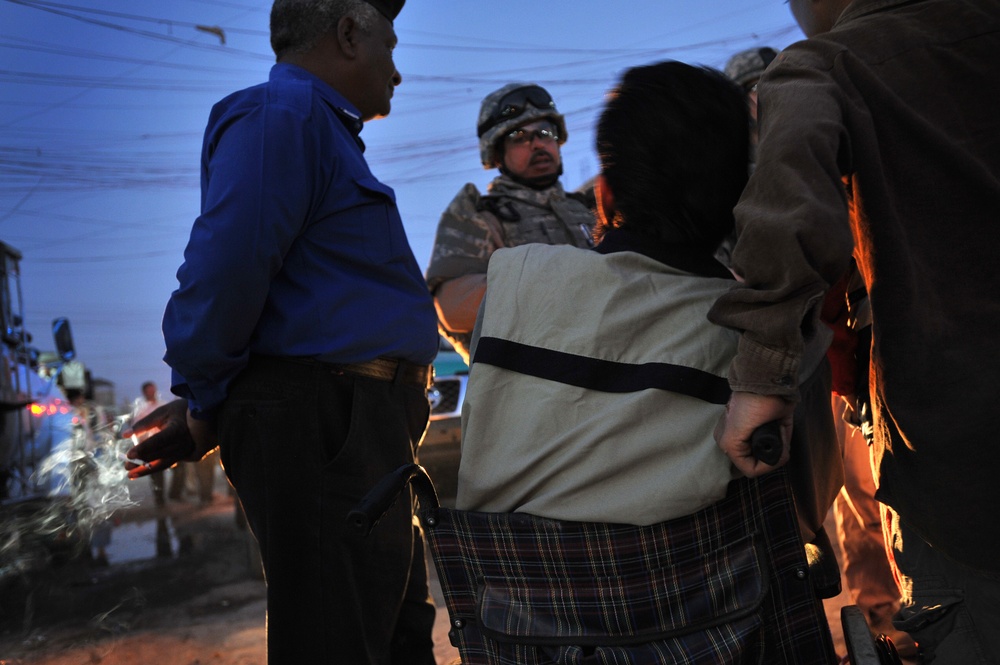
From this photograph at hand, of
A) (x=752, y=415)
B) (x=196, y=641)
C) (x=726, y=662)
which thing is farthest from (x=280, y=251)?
(x=196, y=641)

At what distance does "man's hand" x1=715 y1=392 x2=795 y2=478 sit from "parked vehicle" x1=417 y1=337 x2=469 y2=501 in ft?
17.4

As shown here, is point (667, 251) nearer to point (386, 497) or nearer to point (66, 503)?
point (386, 497)

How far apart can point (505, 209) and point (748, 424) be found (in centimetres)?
243

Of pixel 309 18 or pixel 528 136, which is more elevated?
pixel 309 18

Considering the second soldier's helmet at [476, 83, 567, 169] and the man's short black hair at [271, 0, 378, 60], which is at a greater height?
the man's short black hair at [271, 0, 378, 60]

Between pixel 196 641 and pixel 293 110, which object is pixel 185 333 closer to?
pixel 293 110

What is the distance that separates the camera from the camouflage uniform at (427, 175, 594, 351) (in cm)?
363

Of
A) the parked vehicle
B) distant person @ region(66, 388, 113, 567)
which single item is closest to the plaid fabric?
the parked vehicle

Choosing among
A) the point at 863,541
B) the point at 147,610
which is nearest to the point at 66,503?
the point at 147,610

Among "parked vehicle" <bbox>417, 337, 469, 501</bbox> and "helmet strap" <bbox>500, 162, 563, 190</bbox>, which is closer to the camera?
"helmet strap" <bbox>500, 162, 563, 190</bbox>

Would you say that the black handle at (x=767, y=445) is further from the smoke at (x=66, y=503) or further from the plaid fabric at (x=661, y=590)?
the smoke at (x=66, y=503)

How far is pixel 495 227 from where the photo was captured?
145 inches

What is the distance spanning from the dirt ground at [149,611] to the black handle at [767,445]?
9.63ft

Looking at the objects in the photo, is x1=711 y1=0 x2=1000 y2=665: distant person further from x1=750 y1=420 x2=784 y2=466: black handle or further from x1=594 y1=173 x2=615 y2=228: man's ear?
x1=594 y1=173 x2=615 y2=228: man's ear
